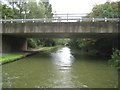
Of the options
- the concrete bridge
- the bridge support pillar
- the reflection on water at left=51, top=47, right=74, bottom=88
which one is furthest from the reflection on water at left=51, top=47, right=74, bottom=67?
the bridge support pillar

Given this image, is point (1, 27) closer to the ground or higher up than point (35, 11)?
closer to the ground

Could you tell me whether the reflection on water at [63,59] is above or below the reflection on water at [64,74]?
below

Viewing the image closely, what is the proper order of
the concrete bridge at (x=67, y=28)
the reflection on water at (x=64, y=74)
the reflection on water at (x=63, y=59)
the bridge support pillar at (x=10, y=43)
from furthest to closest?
1. the bridge support pillar at (x=10, y=43)
2. the concrete bridge at (x=67, y=28)
3. the reflection on water at (x=63, y=59)
4. the reflection on water at (x=64, y=74)

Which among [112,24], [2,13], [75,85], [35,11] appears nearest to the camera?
[75,85]

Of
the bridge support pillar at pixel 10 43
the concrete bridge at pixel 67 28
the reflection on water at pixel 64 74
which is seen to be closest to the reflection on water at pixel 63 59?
the reflection on water at pixel 64 74

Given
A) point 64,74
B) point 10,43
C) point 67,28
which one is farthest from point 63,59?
point 10,43

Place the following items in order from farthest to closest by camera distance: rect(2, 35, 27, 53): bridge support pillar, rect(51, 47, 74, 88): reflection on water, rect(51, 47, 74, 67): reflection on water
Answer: rect(2, 35, 27, 53): bridge support pillar, rect(51, 47, 74, 67): reflection on water, rect(51, 47, 74, 88): reflection on water

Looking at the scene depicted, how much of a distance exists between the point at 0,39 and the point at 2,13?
9648 millimetres

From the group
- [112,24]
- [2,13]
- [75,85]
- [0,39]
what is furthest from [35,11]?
[75,85]

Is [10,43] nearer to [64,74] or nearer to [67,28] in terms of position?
[67,28]

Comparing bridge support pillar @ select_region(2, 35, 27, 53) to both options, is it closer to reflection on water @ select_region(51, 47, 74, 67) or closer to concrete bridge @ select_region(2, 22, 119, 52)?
concrete bridge @ select_region(2, 22, 119, 52)

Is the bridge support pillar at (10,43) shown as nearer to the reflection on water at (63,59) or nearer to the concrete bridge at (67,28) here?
the concrete bridge at (67,28)

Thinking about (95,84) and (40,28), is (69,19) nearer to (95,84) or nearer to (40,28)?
(40,28)

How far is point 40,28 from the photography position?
1639 centimetres
